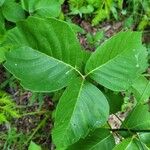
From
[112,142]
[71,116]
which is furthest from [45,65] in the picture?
[112,142]

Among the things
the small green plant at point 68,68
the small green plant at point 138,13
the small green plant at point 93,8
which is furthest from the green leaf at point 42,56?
the small green plant at point 138,13

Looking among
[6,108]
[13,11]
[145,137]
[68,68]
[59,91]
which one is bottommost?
[6,108]

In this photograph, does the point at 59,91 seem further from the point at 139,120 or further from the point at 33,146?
the point at 139,120

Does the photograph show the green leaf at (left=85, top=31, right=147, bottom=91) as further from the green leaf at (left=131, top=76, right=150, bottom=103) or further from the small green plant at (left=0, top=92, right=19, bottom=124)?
the small green plant at (left=0, top=92, right=19, bottom=124)

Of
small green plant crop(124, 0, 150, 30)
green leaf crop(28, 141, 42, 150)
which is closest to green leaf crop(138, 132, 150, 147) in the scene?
green leaf crop(28, 141, 42, 150)

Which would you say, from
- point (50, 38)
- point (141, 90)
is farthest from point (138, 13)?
point (50, 38)

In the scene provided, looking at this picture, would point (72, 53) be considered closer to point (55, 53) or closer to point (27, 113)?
point (55, 53)

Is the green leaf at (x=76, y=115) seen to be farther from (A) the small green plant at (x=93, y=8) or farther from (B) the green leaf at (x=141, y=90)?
(A) the small green plant at (x=93, y=8)
